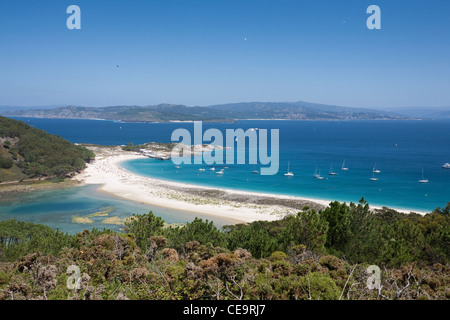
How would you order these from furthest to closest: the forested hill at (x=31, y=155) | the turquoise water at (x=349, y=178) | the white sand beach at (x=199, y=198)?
the forested hill at (x=31, y=155)
the turquoise water at (x=349, y=178)
the white sand beach at (x=199, y=198)

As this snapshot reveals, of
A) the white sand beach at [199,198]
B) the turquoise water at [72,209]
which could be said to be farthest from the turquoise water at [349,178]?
the turquoise water at [72,209]

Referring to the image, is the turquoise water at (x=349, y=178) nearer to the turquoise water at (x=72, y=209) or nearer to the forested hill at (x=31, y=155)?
the forested hill at (x=31, y=155)

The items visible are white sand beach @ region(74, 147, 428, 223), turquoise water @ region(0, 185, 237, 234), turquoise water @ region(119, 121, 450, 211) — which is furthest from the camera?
turquoise water @ region(119, 121, 450, 211)

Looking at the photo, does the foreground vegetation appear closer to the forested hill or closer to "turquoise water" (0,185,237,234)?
"turquoise water" (0,185,237,234)

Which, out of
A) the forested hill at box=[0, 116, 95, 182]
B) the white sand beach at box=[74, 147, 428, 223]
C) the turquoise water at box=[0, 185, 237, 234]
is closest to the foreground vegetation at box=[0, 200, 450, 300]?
the turquoise water at box=[0, 185, 237, 234]

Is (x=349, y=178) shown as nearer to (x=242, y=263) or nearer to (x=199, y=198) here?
(x=199, y=198)

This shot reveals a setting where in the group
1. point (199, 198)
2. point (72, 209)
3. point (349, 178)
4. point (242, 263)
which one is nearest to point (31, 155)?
point (72, 209)
